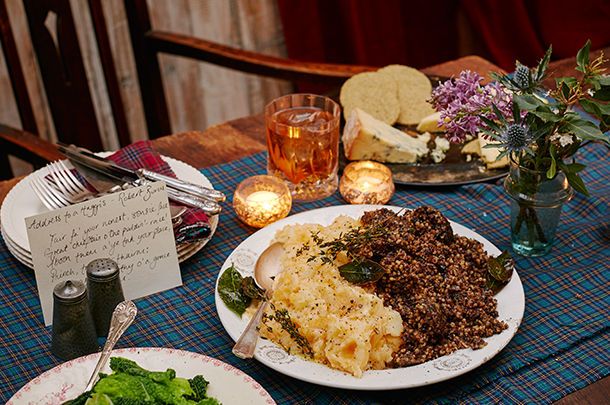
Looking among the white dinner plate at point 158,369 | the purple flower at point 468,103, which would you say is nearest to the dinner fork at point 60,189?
the white dinner plate at point 158,369

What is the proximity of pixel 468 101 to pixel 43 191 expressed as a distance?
0.84 m

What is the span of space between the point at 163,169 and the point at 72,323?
1.71ft

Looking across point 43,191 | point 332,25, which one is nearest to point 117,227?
point 43,191

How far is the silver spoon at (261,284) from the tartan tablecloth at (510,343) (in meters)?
0.06

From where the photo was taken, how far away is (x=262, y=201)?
160cm

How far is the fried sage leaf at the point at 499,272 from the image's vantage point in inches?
53.4

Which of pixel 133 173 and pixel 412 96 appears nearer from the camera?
pixel 133 173

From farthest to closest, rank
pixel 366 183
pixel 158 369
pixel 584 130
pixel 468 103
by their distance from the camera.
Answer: pixel 366 183 < pixel 468 103 < pixel 584 130 < pixel 158 369

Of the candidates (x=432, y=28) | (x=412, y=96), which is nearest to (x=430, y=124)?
(x=412, y=96)

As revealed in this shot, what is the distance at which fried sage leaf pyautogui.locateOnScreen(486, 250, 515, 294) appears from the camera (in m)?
1.36

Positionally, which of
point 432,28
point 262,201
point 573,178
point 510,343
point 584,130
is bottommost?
point 432,28

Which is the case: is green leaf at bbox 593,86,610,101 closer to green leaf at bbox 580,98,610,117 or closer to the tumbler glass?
green leaf at bbox 580,98,610,117

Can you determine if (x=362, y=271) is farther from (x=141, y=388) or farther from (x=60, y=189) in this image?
(x=60, y=189)

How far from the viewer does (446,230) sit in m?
1.39
